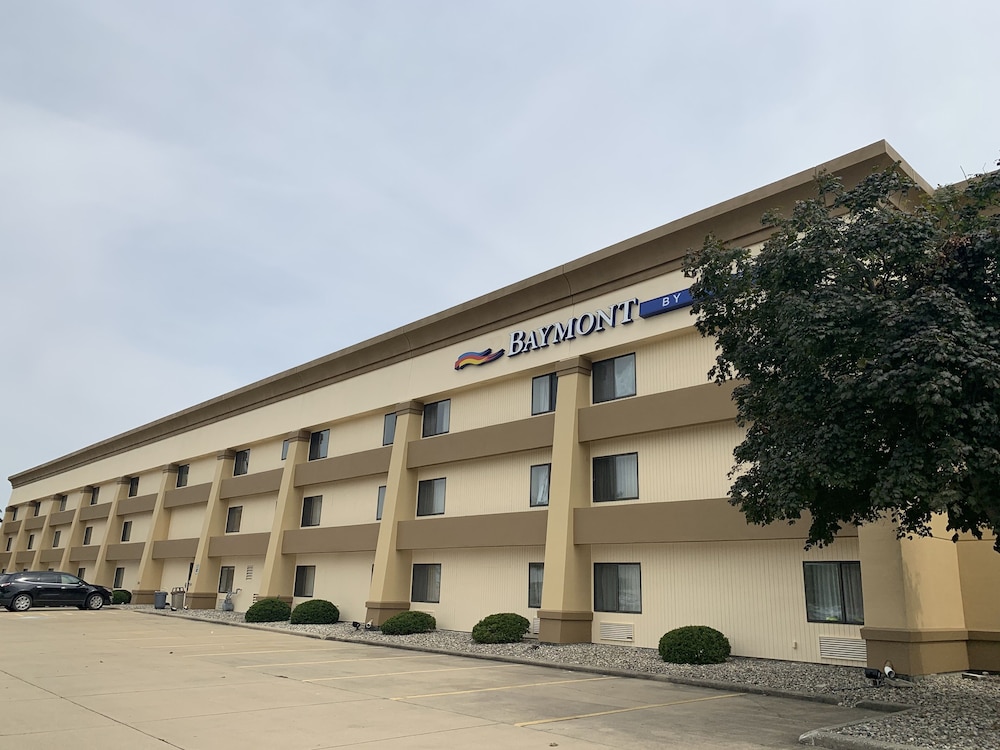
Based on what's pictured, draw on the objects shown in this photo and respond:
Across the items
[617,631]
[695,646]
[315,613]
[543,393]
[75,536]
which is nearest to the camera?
[695,646]

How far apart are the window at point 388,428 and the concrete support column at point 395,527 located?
1.17 meters

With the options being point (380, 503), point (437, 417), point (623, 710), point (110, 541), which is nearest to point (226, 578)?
point (380, 503)

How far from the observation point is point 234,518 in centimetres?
4141

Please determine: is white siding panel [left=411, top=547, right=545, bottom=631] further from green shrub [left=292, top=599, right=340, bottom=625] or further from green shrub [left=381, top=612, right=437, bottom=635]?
green shrub [left=292, top=599, right=340, bottom=625]

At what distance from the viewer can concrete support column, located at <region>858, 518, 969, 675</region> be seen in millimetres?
15945

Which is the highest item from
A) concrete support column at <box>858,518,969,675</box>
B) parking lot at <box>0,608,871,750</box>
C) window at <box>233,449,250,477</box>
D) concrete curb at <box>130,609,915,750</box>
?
window at <box>233,449,250,477</box>

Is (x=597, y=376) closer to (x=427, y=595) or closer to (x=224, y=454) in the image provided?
(x=427, y=595)

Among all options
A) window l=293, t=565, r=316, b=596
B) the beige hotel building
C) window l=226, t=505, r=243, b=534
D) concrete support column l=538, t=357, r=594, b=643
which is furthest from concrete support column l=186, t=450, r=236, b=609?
concrete support column l=538, t=357, r=594, b=643

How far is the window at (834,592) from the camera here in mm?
17922

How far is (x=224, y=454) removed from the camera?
42438 millimetres

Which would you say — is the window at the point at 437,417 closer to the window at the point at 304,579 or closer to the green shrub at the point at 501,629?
the green shrub at the point at 501,629

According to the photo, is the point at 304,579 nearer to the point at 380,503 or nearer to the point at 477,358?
the point at 380,503

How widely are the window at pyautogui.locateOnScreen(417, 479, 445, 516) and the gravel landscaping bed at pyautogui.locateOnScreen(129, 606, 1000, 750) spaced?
4.69 m

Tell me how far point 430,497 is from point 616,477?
29.2 ft
